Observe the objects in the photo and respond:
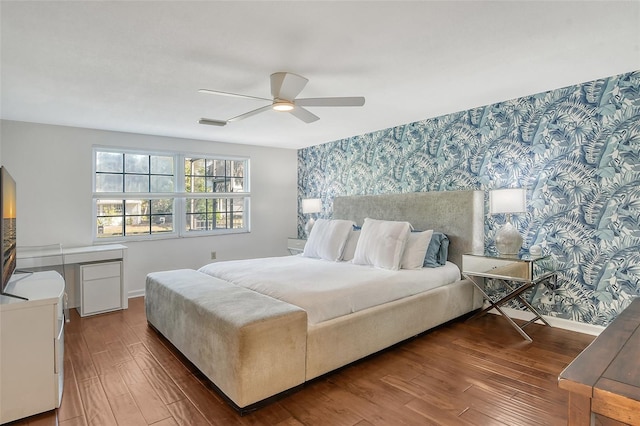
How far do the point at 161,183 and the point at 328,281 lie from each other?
349 centimetres

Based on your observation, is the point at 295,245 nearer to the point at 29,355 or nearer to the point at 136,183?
the point at 136,183

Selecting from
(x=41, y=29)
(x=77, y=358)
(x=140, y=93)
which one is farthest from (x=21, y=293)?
(x=140, y=93)

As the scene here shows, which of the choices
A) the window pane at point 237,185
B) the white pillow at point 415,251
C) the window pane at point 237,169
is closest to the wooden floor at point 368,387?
the white pillow at point 415,251

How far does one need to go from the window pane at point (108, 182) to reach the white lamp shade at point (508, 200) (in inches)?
188

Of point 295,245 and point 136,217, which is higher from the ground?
point 136,217

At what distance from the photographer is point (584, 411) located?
3.80ft

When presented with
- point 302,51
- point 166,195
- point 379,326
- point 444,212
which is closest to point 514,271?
point 444,212

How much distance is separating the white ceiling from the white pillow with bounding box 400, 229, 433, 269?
1451mm

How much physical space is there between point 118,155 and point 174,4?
367cm

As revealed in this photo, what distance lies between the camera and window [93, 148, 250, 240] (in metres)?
4.73

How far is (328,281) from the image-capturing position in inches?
115

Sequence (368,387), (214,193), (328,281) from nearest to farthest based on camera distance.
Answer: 1. (368,387)
2. (328,281)
3. (214,193)

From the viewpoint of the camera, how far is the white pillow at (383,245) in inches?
139

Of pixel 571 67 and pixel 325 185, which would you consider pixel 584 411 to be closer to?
pixel 571 67
